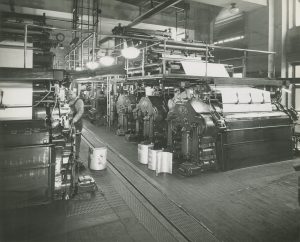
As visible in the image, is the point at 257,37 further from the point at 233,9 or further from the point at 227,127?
the point at 227,127

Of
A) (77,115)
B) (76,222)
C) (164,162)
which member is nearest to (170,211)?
(76,222)

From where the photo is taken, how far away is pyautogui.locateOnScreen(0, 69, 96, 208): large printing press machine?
421cm

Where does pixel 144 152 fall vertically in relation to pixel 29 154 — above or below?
below

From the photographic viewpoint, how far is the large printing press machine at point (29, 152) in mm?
4211

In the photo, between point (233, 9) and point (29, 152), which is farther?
point (233, 9)

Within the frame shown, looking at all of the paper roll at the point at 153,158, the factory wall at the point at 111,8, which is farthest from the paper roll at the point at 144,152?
the factory wall at the point at 111,8

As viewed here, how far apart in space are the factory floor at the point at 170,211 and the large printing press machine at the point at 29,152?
0.81ft

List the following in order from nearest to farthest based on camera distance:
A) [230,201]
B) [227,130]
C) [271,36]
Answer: [230,201] < [227,130] < [271,36]

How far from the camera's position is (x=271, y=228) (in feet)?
13.0

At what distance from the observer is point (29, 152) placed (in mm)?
4324

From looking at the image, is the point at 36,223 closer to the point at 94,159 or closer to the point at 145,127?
the point at 94,159

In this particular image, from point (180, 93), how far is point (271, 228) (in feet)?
15.6

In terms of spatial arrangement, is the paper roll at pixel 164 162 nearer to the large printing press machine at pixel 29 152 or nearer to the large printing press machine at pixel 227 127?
the large printing press machine at pixel 227 127

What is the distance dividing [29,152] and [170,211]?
2583 mm
